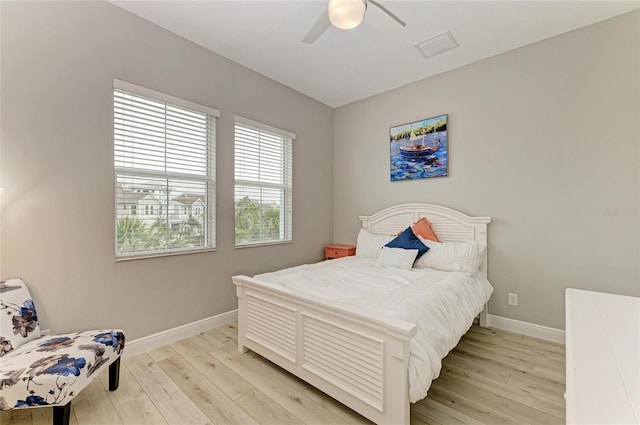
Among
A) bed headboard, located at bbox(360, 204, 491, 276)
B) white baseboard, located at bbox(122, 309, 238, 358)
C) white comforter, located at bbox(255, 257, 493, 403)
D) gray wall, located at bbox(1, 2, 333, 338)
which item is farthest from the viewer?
bed headboard, located at bbox(360, 204, 491, 276)

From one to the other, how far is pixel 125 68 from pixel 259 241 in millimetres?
2093

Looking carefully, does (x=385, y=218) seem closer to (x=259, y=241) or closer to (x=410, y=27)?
(x=259, y=241)

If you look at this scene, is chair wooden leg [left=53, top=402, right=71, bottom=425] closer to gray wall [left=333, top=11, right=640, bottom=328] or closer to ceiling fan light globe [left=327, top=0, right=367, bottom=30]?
ceiling fan light globe [left=327, top=0, right=367, bottom=30]

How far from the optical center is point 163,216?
263 cm

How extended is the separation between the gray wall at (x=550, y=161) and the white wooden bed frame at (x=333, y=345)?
212 cm

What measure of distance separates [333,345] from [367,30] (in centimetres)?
263

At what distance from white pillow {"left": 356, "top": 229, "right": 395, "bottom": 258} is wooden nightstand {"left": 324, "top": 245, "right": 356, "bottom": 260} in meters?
0.37

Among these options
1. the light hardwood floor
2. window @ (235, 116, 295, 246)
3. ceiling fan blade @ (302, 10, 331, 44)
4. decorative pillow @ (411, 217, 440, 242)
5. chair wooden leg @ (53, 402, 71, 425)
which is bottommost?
the light hardwood floor

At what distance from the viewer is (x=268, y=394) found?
6.20 ft

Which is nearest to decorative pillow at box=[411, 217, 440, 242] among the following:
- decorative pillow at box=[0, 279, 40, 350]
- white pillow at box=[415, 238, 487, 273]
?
white pillow at box=[415, 238, 487, 273]

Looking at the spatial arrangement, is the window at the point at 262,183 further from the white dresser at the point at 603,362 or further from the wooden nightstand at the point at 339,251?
the white dresser at the point at 603,362

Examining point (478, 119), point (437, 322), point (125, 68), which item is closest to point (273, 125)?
point (125, 68)

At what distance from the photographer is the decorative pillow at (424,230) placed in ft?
10.5

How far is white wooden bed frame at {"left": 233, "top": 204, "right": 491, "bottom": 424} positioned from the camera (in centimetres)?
146
